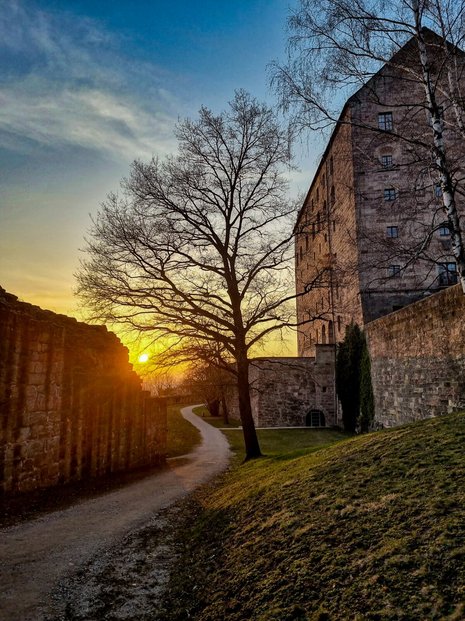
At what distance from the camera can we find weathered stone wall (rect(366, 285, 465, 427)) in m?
11.5

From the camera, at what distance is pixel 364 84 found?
9.83 meters

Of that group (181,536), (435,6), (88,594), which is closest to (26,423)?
(181,536)

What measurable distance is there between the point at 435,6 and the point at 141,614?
13.0 m

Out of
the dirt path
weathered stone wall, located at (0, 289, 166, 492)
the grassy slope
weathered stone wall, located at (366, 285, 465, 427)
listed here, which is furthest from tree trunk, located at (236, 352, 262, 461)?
the grassy slope

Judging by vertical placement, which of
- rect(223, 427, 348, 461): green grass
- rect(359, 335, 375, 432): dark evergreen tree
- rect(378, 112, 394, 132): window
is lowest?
rect(223, 427, 348, 461): green grass

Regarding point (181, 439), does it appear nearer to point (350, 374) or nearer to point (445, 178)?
point (350, 374)

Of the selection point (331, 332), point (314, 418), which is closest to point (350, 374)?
point (314, 418)

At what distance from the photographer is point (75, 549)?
686cm

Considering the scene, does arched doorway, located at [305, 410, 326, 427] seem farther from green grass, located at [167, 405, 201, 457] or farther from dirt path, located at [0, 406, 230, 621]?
dirt path, located at [0, 406, 230, 621]

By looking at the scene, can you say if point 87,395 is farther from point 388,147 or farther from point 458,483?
point 388,147

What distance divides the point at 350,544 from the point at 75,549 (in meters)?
4.99

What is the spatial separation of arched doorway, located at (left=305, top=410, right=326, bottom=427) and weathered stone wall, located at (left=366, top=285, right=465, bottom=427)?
11366 mm

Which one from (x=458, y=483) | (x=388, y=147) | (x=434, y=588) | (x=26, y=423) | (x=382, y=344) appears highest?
(x=388, y=147)

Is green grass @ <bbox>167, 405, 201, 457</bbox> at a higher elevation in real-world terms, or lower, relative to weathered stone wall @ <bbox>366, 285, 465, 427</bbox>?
lower
